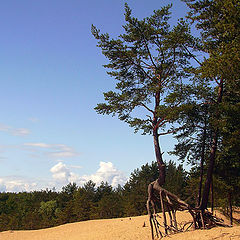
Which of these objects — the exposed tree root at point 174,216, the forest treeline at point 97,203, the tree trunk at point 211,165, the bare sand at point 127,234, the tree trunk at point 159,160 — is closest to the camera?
the bare sand at point 127,234

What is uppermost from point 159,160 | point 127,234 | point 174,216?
point 159,160

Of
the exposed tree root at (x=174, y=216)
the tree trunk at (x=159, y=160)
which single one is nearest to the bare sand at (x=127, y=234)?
the exposed tree root at (x=174, y=216)

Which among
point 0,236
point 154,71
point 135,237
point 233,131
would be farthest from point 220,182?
point 0,236

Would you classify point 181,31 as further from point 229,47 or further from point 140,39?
point 229,47

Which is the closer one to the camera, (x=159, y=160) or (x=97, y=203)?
(x=159, y=160)

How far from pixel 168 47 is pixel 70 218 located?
43.1m

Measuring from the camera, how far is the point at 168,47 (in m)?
16.2

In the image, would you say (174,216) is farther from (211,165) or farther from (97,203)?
(97,203)

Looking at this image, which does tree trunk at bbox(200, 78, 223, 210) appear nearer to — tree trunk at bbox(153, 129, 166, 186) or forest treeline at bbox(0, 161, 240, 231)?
tree trunk at bbox(153, 129, 166, 186)

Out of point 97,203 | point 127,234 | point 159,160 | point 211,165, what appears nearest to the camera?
point 211,165

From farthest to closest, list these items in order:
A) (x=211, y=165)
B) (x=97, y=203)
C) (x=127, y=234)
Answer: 1. (x=97, y=203)
2. (x=127, y=234)
3. (x=211, y=165)

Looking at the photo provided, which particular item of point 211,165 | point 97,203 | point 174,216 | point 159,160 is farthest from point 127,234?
point 97,203

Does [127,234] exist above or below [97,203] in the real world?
below

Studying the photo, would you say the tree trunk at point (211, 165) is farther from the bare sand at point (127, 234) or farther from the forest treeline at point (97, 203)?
the forest treeline at point (97, 203)
